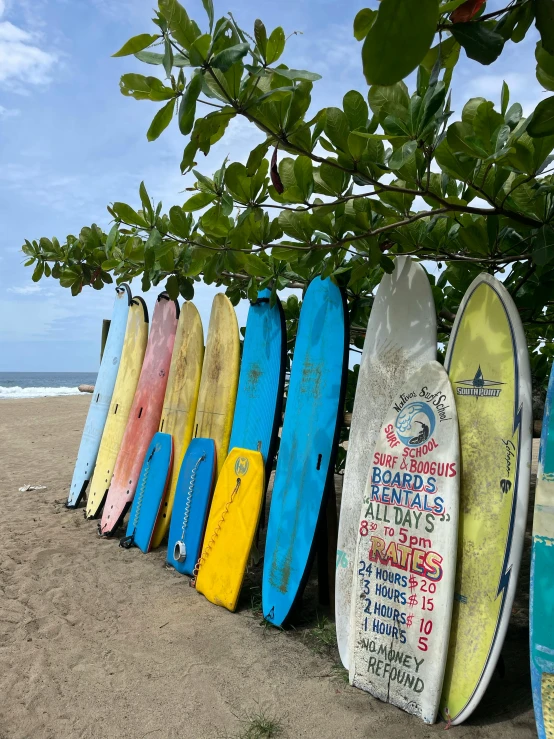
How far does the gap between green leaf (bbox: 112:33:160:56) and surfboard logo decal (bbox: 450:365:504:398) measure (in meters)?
1.64

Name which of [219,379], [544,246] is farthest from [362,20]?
[219,379]

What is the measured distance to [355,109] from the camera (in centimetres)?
185

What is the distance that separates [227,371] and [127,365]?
1515mm

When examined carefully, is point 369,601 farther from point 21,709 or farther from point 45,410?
point 45,410

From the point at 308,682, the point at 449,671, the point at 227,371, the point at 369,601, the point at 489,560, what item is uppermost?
the point at 227,371

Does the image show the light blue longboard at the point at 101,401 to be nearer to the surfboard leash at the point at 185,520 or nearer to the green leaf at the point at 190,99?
the surfboard leash at the point at 185,520

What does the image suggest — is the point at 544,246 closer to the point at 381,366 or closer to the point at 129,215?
the point at 381,366

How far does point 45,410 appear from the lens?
15.1 m

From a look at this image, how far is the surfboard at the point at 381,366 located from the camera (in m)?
2.49

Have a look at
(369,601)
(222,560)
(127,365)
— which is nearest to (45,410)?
(127,365)

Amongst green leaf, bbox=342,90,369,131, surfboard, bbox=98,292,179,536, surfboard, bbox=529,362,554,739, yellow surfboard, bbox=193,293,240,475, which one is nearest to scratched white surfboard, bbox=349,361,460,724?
surfboard, bbox=529,362,554,739

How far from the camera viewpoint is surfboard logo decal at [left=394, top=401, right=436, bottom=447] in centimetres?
223

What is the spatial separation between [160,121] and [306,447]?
182 cm

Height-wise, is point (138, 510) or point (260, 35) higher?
point (260, 35)
